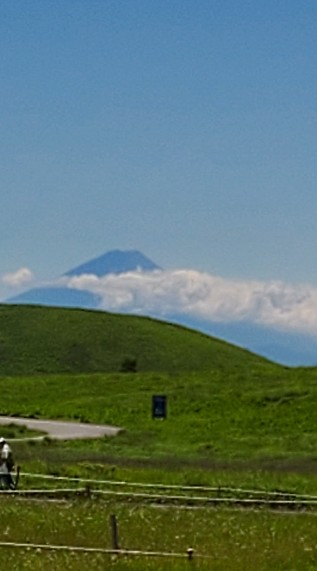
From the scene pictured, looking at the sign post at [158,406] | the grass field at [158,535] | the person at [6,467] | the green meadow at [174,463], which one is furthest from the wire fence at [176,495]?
the sign post at [158,406]

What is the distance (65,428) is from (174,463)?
71.5 feet

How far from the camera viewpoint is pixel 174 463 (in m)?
55.5

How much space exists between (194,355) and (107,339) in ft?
50.7

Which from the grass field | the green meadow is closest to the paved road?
the green meadow

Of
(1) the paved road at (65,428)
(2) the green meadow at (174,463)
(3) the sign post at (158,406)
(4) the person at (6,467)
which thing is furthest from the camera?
(3) the sign post at (158,406)

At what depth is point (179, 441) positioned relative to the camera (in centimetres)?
6862

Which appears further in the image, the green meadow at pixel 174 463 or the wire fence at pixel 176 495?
the wire fence at pixel 176 495

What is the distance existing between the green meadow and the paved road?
1459 millimetres

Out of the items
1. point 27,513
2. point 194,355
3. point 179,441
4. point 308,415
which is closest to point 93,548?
point 27,513

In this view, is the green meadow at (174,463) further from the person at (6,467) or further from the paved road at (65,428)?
the paved road at (65,428)

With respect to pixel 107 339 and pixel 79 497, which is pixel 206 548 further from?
pixel 107 339

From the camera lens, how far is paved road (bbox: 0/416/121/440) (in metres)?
70.8

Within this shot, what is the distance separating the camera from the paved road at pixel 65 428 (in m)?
70.8

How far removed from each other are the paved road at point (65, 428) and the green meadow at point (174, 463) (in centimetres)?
146
